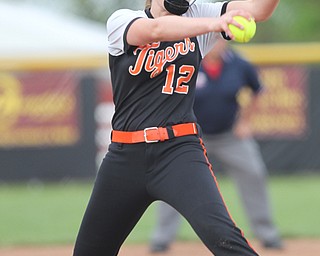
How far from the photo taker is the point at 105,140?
14453mm

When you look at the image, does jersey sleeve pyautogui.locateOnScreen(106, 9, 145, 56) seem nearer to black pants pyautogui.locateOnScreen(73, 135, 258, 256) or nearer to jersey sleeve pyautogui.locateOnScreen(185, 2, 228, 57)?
jersey sleeve pyautogui.locateOnScreen(185, 2, 228, 57)

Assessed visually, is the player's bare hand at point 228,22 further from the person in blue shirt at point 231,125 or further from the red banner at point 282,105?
the red banner at point 282,105

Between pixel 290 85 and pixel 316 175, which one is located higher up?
pixel 290 85

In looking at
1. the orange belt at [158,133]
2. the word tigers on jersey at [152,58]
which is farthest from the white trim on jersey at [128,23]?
the orange belt at [158,133]

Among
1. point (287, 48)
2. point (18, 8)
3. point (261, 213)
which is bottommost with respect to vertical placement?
point (261, 213)

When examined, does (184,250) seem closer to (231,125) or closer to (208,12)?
(231,125)

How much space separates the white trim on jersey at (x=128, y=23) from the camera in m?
4.82

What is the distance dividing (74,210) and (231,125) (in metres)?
3.42

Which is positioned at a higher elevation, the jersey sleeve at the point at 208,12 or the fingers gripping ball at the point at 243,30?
the jersey sleeve at the point at 208,12

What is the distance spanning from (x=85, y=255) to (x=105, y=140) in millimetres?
9495

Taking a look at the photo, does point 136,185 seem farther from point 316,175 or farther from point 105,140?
point 316,175

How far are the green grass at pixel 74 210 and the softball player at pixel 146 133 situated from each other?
13.2 ft

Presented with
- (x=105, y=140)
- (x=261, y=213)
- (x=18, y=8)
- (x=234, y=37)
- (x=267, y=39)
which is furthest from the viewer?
(x=267, y=39)

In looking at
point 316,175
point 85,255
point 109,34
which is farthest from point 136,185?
point 316,175
